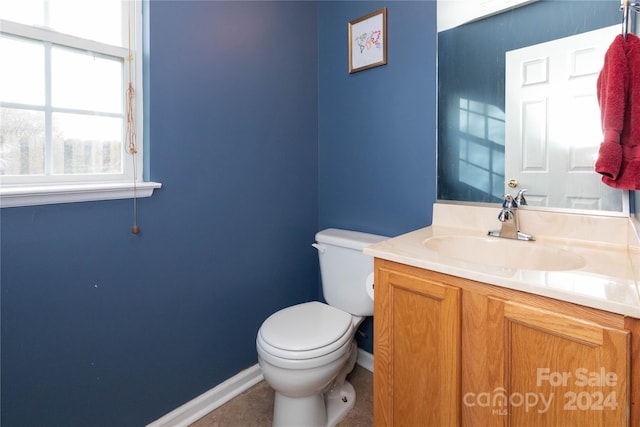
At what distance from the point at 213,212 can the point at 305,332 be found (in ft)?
2.20

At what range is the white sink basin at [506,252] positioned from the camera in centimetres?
107

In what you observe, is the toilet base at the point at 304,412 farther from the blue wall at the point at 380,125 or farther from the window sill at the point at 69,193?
Result: the window sill at the point at 69,193

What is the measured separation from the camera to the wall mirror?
113cm

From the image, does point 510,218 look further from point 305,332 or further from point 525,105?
point 305,332

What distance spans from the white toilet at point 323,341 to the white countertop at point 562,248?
41 centimetres

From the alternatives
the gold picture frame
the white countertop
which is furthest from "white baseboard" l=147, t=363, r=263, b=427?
the gold picture frame

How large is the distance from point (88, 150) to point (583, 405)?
1.66 metres

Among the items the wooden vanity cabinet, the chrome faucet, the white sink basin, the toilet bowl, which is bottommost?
the toilet bowl

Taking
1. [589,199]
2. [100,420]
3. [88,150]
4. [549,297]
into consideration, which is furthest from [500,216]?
[100,420]

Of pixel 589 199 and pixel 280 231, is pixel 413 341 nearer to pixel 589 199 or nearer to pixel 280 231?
pixel 589 199

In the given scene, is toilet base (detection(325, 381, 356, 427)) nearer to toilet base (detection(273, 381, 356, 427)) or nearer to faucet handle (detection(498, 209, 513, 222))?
toilet base (detection(273, 381, 356, 427))

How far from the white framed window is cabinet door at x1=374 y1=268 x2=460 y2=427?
989 millimetres

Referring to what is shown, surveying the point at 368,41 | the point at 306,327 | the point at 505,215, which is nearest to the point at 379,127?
the point at 368,41

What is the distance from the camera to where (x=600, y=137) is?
1.11 m
